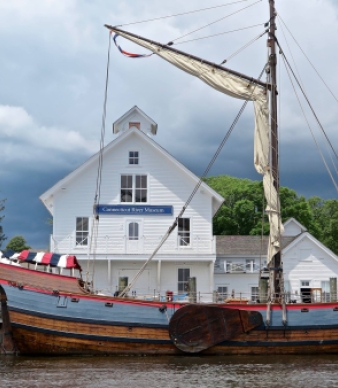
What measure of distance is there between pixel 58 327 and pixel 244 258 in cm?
1689

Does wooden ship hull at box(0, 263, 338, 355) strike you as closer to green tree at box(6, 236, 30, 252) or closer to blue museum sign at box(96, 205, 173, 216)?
blue museum sign at box(96, 205, 173, 216)

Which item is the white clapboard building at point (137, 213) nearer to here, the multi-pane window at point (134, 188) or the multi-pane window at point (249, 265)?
the multi-pane window at point (134, 188)

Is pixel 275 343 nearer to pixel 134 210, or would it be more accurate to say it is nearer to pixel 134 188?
pixel 134 210

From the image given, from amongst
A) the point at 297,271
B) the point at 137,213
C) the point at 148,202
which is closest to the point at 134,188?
the point at 148,202

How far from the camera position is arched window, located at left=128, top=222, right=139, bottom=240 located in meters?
31.8

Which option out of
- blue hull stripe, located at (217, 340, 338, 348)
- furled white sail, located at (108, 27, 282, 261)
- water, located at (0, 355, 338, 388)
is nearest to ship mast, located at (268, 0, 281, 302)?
furled white sail, located at (108, 27, 282, 261)

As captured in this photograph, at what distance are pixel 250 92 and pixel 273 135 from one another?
2.04 m

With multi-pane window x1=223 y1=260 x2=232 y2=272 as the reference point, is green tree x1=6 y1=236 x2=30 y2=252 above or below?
above

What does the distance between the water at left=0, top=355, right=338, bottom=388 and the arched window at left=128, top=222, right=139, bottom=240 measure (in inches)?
432

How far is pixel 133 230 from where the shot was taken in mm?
31844

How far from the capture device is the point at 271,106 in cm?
2503

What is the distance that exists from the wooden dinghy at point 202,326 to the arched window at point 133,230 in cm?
1056

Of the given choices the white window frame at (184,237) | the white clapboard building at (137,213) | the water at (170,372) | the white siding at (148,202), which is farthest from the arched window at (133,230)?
the water at (170,372)

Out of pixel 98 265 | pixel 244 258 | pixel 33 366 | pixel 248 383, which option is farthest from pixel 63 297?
pixel 244 258
